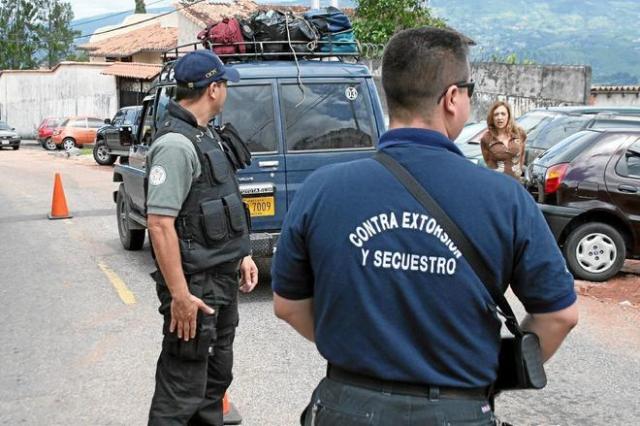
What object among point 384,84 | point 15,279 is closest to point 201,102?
point 384,84

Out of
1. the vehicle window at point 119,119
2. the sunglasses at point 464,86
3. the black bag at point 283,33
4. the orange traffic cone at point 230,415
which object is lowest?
the orange traffic cone at point 230,415

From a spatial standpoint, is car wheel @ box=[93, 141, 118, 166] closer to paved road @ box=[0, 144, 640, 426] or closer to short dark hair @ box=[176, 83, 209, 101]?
paved road @ box=[0, 144, 640, 426]

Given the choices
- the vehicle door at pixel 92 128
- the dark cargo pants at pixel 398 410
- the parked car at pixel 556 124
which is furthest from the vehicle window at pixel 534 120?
the vehicle door at pixel 92 128

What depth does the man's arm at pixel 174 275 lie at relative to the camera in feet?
12.0

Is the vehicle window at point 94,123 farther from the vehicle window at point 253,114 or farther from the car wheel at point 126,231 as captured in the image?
the vehicle window at point 253,114

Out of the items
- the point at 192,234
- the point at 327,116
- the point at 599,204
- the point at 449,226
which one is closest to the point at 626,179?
the point at 599,204

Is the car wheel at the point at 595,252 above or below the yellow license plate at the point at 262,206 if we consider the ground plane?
below

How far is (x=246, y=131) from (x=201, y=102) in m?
3.72

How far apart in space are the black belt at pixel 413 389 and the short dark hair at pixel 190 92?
202 centimetres

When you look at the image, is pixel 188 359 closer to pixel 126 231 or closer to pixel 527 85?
pixel 126 231

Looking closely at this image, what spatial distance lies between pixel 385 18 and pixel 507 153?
17.3m

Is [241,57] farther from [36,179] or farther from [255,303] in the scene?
[36,179]

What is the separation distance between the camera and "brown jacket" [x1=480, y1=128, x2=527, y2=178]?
30.8 feet

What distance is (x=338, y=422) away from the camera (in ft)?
7.32
